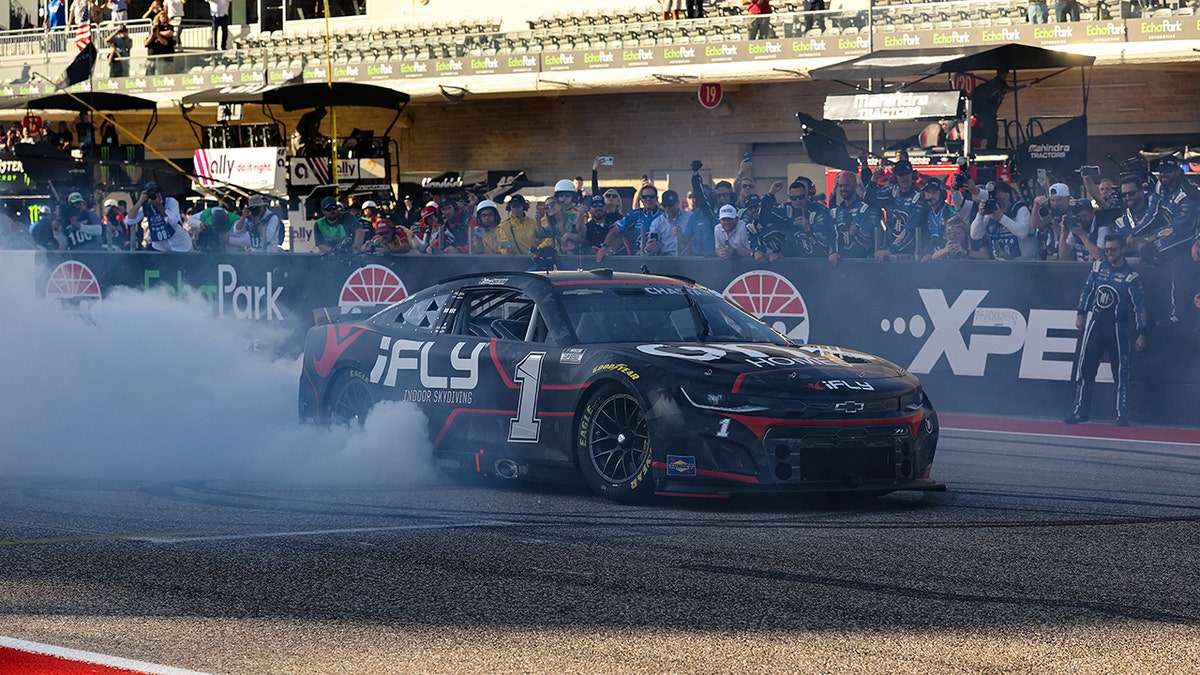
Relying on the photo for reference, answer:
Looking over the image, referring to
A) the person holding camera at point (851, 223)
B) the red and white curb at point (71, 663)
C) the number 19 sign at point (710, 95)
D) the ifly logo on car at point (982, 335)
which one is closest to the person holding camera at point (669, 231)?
the person holding camera at point (851, 223)

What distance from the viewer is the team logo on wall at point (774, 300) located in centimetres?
1409

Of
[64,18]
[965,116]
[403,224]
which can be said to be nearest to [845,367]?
[965,116]

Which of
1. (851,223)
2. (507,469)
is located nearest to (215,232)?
(851,223)

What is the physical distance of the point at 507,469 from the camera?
29.5ft

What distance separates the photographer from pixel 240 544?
7.15 m

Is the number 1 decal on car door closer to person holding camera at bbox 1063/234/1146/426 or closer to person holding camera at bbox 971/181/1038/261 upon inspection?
person holding camera at bbox 1063/234/1146/426

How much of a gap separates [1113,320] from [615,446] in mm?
5537

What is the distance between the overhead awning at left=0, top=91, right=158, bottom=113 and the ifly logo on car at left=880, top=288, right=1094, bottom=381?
1771cm

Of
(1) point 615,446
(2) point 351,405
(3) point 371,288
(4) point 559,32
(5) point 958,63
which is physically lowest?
(1) point 615,446

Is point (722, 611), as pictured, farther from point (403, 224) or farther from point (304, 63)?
point (304, 63)

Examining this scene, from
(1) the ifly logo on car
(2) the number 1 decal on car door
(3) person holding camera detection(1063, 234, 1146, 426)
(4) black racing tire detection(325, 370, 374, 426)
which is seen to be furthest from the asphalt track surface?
(1) the ifly logo on car

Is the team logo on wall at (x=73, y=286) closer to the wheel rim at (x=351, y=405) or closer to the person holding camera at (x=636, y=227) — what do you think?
the person holding camera at (x=636, y=227)

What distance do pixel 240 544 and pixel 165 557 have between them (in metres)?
0.40

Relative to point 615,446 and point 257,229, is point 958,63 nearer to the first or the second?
point 257,229
